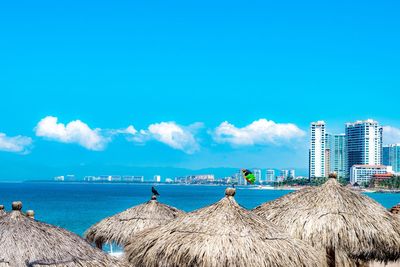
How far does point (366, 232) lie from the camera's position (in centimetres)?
934

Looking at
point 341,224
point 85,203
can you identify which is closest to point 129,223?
point 341,224

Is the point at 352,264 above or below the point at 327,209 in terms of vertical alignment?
below

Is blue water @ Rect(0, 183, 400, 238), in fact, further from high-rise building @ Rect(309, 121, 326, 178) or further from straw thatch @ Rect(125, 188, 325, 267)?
high-rise building @ Rect(309, 121, 326, 178)

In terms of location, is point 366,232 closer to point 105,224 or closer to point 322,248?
point 322,248

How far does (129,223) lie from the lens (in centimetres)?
1245

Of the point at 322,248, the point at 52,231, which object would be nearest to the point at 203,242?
the point at 52,231

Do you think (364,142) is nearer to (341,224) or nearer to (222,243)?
(341,224)

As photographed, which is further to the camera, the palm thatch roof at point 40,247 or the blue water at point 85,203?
the blue water at point 85,203

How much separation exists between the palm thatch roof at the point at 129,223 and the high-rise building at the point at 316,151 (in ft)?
545

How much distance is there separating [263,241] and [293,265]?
439mm

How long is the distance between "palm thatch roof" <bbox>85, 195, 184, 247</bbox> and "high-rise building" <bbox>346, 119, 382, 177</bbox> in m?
175

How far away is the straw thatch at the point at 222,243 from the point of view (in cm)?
740

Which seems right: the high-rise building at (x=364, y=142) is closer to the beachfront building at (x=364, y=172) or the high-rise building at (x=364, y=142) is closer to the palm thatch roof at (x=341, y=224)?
the beachfront building at (x=364, y=172)

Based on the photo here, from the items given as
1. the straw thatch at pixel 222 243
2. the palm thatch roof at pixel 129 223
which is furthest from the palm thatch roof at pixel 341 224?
the palm thatch roof at pixel 129 223
